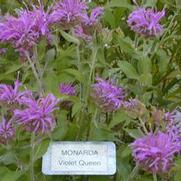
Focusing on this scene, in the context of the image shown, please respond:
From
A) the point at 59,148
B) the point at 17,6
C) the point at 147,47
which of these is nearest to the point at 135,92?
the point at 147,47

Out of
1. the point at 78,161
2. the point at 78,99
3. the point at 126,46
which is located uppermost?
the point at 126,46

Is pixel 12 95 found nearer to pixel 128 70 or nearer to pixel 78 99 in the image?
pixel 78 99

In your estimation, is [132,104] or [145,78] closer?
[132,104]

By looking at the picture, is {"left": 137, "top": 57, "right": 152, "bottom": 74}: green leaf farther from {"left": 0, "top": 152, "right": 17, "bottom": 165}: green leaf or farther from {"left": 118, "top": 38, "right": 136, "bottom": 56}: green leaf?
{"left": 0, "top": 152, "right": 17, "bottom": 165}: green leaf

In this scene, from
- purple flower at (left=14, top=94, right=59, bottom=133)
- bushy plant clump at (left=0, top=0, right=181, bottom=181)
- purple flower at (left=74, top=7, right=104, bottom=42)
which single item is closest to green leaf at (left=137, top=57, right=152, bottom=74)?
bushy plant clump at (left=0, top=0, right=181, bottom=181)

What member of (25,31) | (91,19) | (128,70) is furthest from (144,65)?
(25,31)

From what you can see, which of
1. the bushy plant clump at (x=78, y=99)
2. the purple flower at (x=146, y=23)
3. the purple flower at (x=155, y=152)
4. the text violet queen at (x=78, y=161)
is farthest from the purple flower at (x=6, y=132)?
the purple flower at (x=146, y=23)

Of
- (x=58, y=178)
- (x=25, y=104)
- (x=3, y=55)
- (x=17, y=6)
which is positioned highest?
(x=17, y=6)

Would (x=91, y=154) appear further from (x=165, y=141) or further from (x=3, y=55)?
(x=3, y=55)
